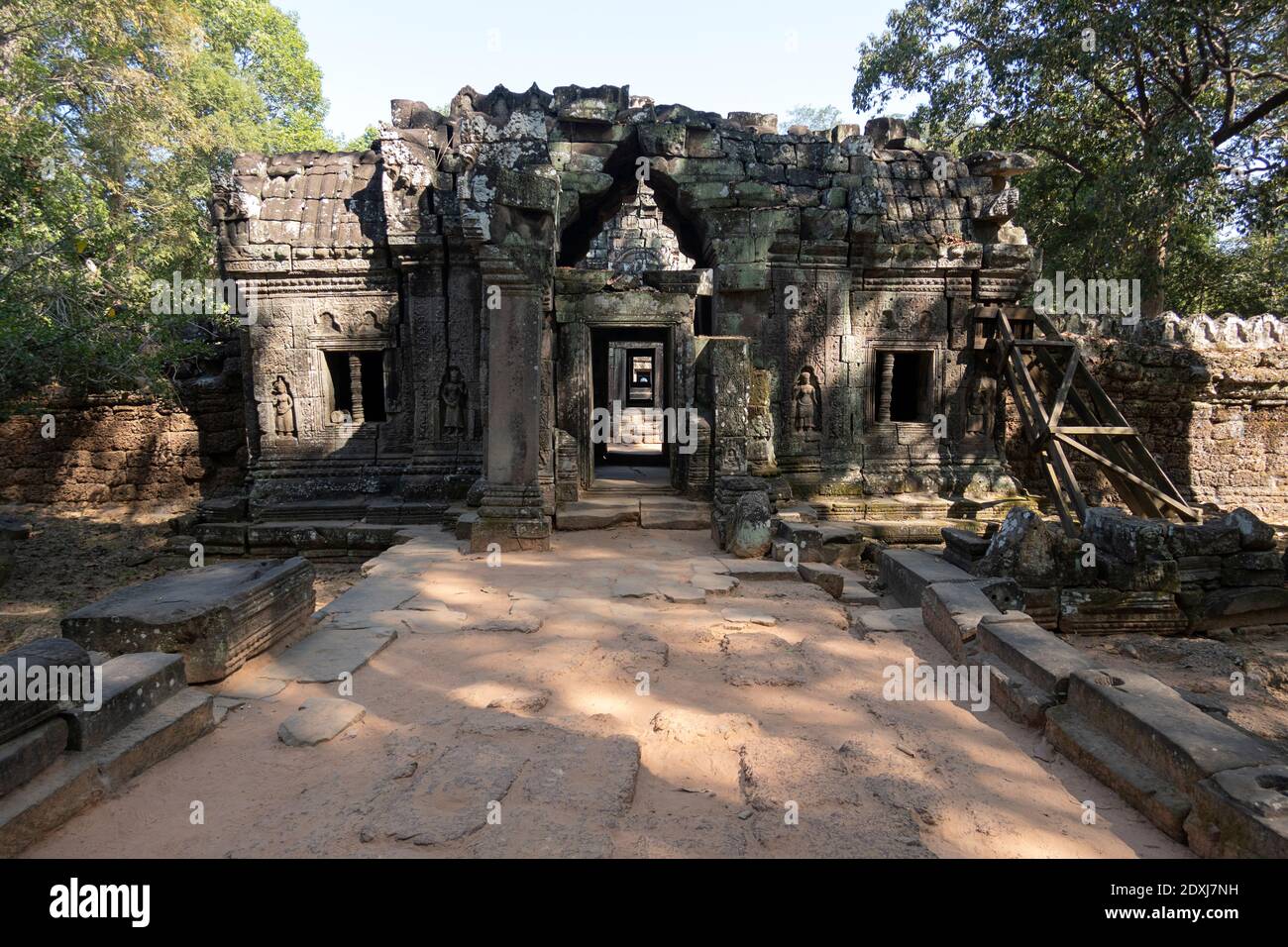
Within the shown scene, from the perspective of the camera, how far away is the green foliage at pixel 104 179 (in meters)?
8.13

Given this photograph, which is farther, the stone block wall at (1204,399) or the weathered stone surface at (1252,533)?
the stone block wall at (1204,399)

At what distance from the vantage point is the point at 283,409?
9445 mm

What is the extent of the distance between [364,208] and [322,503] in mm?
4131

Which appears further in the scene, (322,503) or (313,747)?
(322,503)

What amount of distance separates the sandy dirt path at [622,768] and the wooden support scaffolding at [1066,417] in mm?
4853

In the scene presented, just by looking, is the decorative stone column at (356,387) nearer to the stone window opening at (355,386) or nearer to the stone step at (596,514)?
the stone window opening at (355,386)

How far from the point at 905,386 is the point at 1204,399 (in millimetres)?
4810

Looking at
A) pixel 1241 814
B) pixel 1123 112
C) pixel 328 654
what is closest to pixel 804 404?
pixel 328 654

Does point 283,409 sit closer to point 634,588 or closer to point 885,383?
point 634,588

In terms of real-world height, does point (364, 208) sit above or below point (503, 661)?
above

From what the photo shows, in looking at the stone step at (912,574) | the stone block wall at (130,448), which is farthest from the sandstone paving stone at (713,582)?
the stone block wall at (130,448)

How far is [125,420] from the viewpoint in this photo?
10.6m
